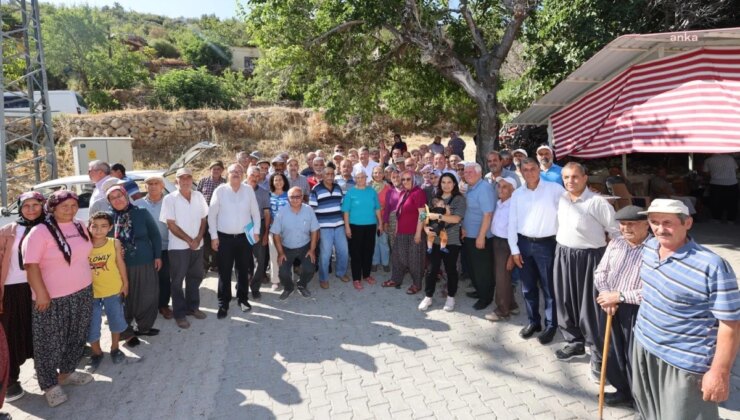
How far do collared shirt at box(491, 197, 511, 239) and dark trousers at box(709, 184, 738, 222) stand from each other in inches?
287

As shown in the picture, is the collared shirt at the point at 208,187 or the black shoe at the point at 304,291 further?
the collared shirt at the point at 208,187

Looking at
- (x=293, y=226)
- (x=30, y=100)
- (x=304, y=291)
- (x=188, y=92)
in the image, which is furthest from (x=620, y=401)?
(x=188, y=92)

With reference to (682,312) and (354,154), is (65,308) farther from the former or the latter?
(354,154)

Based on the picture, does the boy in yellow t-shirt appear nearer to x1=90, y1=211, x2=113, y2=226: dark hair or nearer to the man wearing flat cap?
x1=90, y1=211, x2=113, y2=226: dark hair

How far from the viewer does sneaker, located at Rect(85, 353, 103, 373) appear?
4.20 metres

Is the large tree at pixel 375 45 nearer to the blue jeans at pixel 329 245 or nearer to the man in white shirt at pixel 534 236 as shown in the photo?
the blue jeans at pixel 329 245

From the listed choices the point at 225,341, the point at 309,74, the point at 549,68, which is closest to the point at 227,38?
the point at 309,74

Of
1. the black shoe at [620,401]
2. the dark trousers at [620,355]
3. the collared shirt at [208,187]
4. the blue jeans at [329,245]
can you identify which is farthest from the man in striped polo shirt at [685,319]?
the collared shirt at [208,187]

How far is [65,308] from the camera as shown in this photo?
3.72m

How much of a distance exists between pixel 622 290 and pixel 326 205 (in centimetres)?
387

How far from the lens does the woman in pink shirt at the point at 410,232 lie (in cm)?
564

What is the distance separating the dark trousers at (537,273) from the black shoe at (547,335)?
0.04m

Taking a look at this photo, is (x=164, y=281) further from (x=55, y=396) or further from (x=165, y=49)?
(x=165, y=49)

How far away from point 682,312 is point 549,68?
999 centimetres
